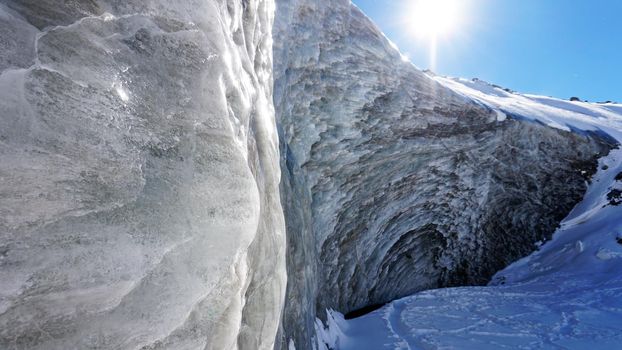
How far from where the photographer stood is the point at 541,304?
720cm

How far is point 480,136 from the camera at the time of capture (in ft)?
34.1

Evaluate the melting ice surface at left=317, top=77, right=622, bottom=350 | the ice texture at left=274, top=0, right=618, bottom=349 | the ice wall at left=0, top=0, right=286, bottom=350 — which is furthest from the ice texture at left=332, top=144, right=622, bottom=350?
the ice wall at left=0, top=0, right=286, bottom=350

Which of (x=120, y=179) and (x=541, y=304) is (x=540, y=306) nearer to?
(x=541, y=304)

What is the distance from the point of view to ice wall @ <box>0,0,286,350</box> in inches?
49.7

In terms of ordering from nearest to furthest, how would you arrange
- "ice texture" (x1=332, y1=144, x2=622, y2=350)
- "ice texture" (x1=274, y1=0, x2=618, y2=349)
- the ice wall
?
the ice wall
"ice texture" (x1=332, y1=144, x2=622, y2=350)
"ice texture" (x1=274, y1=0, x2=618, y2=349)

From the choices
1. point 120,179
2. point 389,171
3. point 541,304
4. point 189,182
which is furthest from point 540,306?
point 120,179

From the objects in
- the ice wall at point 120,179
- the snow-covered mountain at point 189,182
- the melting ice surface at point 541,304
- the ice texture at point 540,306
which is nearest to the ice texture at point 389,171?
the snow-covered mountain at point 189,182

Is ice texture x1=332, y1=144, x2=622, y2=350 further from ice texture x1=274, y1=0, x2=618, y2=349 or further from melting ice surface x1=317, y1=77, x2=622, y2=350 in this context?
ice texture x1=274, y1=0, x2=618, y2=349

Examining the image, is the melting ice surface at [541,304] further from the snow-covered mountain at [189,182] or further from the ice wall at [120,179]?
the ice wall at [120,179]

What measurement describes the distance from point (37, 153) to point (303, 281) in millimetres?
3819

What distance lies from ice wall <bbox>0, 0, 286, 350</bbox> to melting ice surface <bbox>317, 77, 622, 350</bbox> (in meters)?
4.46

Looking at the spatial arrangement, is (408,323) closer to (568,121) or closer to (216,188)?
(216,188)

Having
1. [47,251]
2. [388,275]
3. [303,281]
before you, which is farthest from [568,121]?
[47,251]

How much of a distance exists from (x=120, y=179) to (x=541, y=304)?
8435 mm
